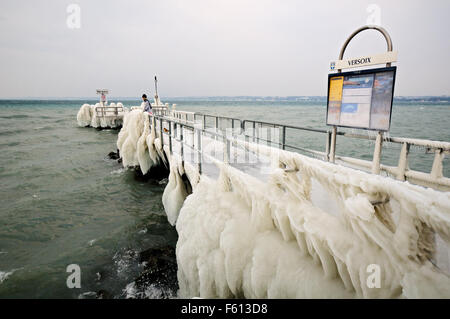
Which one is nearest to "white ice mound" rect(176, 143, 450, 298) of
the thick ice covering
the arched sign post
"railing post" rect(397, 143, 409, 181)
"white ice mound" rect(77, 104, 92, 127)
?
"railing post" rect(397, 143, 409, 181)

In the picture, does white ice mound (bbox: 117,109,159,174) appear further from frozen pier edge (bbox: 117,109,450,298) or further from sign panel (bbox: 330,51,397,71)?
sign panel (bbox: 330,51,397,71)

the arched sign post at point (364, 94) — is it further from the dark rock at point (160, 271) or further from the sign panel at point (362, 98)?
the dark rock at point (160, 271)

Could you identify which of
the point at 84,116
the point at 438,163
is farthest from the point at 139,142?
the point at 84,116

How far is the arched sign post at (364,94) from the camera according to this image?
150 inches

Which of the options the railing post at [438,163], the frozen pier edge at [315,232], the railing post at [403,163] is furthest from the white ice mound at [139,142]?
the railing post at [438,163]

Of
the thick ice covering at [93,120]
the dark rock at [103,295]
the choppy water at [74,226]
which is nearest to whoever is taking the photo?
the dark rock at [103,295]

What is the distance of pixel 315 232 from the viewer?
2.29m

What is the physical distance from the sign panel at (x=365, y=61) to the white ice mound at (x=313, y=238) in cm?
225

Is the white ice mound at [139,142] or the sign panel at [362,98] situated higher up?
the sign panel at [362,98]

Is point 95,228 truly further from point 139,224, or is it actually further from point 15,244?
point 15,244

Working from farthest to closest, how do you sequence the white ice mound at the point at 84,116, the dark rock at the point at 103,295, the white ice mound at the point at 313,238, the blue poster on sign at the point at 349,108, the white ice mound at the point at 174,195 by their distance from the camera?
the white ice mound at the point at 84,116
the white ice mound at the point at 174,195
the dark rock at the point at 103,295
the blue poster on sign at the point at 349,108
the white ice mound at the point at 313,238

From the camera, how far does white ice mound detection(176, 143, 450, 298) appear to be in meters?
1.68

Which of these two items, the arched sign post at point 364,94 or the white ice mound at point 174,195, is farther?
the white ice mound at point 174,195
